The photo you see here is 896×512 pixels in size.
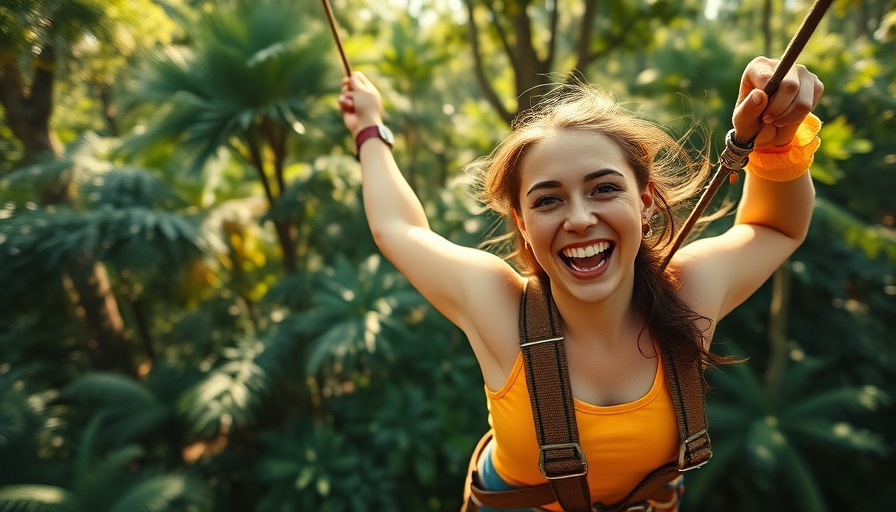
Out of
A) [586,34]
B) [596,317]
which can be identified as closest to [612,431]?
[596,317]

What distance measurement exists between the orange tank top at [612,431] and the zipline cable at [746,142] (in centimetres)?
31

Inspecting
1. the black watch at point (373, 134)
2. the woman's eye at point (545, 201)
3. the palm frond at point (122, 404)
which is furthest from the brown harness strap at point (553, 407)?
the palm frond at point (122, 404)

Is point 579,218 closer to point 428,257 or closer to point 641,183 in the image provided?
point 641,183

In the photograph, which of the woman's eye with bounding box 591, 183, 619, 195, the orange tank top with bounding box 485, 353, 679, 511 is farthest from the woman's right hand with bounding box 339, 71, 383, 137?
the orange tank top with bounding box 485, 353, 679, 511

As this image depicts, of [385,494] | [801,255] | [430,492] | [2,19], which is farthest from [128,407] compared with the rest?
[801,255]

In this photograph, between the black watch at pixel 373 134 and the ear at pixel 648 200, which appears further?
the black watch at pixel 373 134

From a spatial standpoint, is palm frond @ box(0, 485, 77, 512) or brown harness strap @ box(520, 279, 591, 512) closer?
brown harness strap @ box(520, 279, 591, 512)

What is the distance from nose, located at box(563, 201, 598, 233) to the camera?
0.95 m

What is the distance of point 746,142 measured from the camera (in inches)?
36.8

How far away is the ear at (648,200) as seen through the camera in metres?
1.14

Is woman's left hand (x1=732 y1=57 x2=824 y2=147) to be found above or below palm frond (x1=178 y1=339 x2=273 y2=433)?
above

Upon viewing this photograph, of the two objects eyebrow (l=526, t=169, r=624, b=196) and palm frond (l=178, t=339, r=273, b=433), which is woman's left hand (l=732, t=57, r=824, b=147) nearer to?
eyebrow (l=526, t=169, r=624, b=196)

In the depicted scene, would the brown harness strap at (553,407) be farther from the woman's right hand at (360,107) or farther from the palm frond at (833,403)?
the palm frond at (833,403)

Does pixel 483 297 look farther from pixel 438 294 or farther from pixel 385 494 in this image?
pixel 385 494
